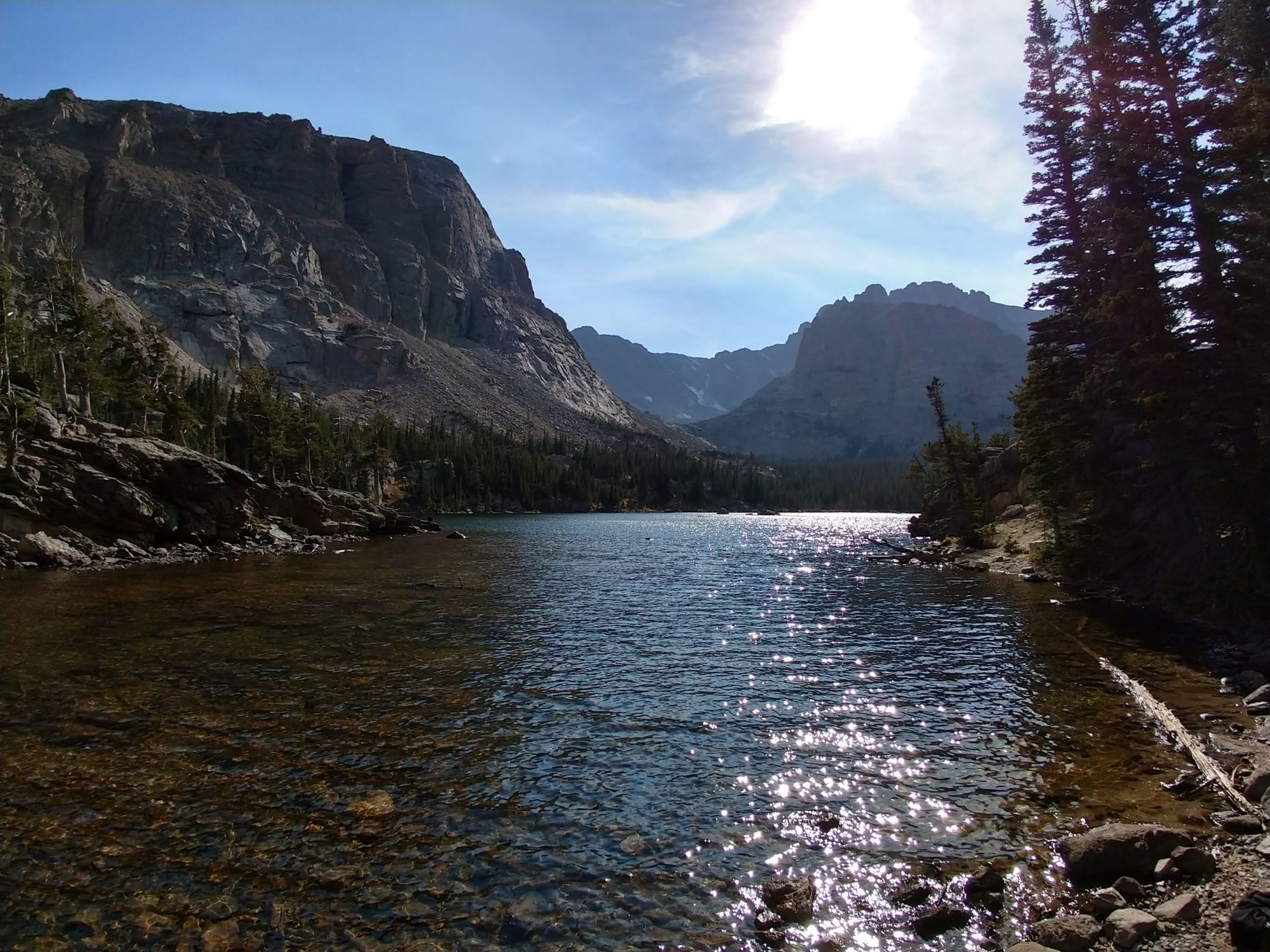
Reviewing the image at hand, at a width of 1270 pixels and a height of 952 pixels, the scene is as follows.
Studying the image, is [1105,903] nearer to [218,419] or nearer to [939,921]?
[939,921]

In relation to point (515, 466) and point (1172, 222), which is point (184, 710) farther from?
point (515, 466)

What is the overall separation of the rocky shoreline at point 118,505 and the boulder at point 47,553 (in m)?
0.05

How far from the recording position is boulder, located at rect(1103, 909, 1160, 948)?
26.4 feet

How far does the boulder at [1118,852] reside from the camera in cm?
953

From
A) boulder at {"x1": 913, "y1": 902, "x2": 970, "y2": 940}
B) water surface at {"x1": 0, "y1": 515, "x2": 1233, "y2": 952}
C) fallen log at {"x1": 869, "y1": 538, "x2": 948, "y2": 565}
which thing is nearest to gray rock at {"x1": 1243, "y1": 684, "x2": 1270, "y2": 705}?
water surface at {"x1": 0, "y1": 515, "x2": 1233, "y2": 952}

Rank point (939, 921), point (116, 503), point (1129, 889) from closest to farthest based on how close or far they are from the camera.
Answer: point (939, 921)
point (1129, 889)
point (116, 503)

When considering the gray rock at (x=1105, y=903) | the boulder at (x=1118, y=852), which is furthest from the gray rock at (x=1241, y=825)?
the gray rock at (x=1105, y=903)

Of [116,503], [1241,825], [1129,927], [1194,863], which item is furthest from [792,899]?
[116,503]

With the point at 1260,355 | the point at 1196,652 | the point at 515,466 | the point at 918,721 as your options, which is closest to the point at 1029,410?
the point at 1260,355

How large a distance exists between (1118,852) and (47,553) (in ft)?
172

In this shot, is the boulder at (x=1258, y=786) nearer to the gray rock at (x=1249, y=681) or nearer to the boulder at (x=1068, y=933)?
the boulder at (x=1068, y=933)

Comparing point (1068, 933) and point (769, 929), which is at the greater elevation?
point (1068, 933)

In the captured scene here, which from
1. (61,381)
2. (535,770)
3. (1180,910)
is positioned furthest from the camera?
(61,381)

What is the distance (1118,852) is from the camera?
9.63 m
